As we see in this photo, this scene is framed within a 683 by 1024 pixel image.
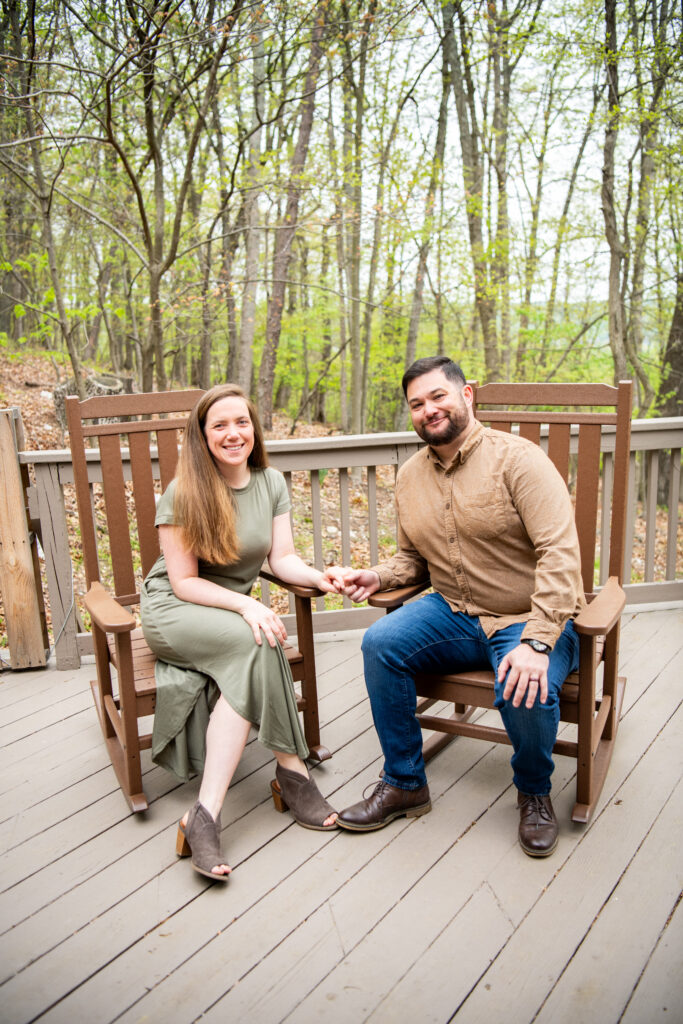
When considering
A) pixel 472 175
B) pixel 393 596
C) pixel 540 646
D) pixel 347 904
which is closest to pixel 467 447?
pixel 393 596

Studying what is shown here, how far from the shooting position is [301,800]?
2.07m

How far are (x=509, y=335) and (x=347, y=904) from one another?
32.2 ft

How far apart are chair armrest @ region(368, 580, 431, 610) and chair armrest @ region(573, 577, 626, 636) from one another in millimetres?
524

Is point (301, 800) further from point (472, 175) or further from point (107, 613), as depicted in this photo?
point (472, 175)

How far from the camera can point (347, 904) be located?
5.69 ft

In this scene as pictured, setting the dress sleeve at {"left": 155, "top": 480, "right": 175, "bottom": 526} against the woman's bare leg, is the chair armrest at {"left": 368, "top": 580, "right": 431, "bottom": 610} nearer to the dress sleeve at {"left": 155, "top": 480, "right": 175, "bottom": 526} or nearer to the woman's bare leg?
the woman's bare leg

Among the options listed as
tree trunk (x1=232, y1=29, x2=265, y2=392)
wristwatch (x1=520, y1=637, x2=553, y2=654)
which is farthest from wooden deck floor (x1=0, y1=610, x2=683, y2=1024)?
tree trunk (x1=232, y1=29, x2=265, y2=392)

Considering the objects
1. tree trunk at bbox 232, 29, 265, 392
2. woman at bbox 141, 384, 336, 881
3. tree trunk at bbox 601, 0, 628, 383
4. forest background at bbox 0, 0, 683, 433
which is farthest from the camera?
tree trunk at bbox 601, 0, 628, 383

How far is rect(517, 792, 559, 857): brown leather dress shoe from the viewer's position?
6.17 ft

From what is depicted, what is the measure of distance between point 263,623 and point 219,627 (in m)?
0.12

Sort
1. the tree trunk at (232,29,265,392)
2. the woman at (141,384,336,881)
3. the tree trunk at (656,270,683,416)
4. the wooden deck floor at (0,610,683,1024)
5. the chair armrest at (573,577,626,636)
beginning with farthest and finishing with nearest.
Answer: the tree trunk at (656,270,683,416) < the tree trunk at (232,29,265,392) < the woman at (141,384,336,881) < the chair armrest at (573,577,626,636) < the wooden deck floor at (0,610,683,1024)

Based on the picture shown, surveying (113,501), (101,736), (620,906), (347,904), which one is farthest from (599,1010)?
(113,501)

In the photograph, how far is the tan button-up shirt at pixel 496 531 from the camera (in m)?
1.89

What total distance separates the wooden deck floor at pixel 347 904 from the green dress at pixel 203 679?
0.80 feet
